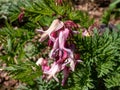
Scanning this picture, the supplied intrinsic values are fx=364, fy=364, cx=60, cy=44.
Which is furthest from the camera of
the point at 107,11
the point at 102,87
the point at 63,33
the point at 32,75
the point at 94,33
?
the point at 107,11

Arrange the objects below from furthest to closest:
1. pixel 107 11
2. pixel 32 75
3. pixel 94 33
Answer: pixel 107 11 < pixel 94 33 < pixel 32 75

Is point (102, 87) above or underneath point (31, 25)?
underneath

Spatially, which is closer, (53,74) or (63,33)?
(63,33)

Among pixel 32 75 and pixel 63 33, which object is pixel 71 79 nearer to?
pixel 32 75

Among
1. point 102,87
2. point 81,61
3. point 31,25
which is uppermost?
point 31,25

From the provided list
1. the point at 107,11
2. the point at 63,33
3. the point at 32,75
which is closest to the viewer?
the point at 63,33

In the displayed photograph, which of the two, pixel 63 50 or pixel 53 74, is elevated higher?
pixel 63 50

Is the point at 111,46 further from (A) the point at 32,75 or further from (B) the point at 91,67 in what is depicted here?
(A) the point at 32,75

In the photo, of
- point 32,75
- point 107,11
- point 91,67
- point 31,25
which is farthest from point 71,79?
point 107,11

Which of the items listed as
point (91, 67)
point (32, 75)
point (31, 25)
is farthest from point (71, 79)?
point (31, 25)
